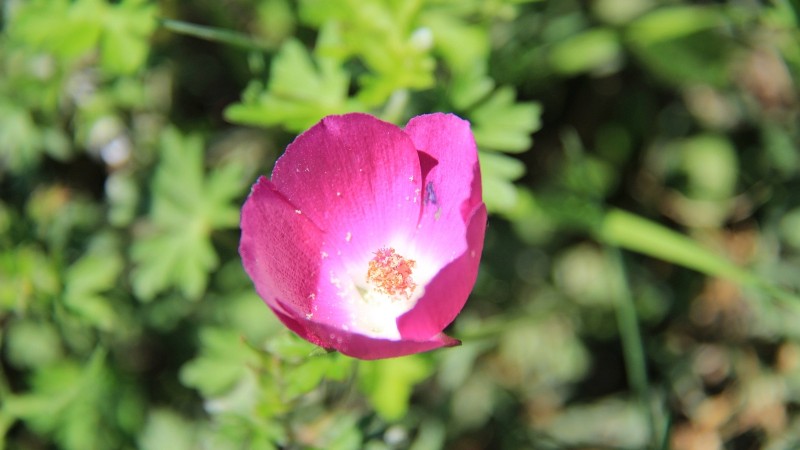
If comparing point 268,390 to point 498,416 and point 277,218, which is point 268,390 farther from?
point 498,416

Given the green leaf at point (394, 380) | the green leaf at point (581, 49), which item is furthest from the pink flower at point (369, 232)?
the green leaf at point (581, 49)

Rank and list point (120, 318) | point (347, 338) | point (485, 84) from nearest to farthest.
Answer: point (347, 338), point (485, 84), point (120, 318)

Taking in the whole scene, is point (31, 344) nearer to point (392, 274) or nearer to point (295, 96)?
point (295, 96)

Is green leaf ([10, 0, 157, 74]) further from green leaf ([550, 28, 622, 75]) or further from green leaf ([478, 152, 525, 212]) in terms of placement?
green leaf ([550, 28, 622, 75])

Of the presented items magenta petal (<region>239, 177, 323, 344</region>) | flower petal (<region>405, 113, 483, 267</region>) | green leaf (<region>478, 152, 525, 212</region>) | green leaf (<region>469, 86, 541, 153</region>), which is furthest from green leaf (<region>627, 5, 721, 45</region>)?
magenta petal (<region>239, 177, 323, 344</region>)

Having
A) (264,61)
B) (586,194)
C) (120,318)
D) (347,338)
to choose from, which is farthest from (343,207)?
(120,318)

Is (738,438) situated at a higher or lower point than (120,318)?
lower

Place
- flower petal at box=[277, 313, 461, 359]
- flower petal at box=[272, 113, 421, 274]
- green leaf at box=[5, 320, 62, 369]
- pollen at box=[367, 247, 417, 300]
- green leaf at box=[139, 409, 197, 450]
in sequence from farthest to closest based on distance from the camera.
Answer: green leaf at box=[5, 320, 62, 369] → green leaf at box=[139, 409, 197, 450] → pollen at box=[367, 247, 417, 300] → flower petal at box=[272, 113, 421, 274] → flower petal at box=[277, 313, 461, 359]
